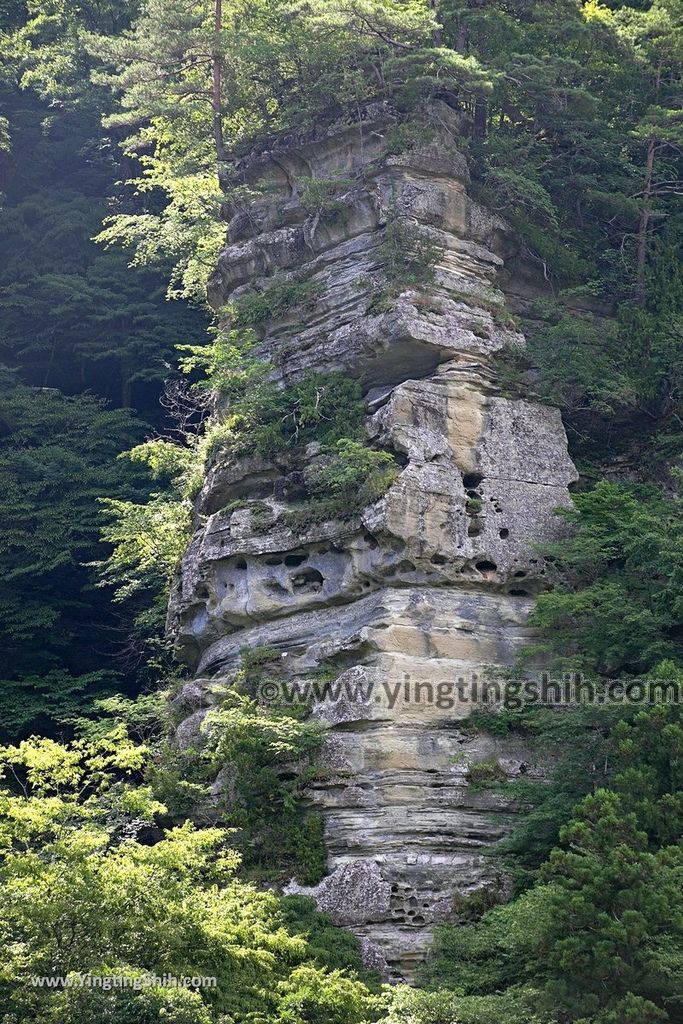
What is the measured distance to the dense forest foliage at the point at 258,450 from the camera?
46.1 ft

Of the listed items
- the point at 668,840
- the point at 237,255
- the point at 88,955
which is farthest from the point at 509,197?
the point at 88,955

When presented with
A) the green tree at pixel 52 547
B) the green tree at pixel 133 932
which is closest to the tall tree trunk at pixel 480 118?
the green tree at pixel 52 547

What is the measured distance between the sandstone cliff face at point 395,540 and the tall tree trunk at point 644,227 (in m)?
2.47

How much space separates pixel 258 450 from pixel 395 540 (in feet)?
10.2

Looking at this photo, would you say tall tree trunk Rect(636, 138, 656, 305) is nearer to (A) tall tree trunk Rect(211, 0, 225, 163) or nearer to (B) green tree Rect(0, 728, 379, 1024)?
(A) tall tree trunk Rect(211, 0, 225, 163)

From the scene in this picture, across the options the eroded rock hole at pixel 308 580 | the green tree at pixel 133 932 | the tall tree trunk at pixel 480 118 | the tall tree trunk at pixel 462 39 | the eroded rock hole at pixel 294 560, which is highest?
the tall tree trunk at pixel 462 39

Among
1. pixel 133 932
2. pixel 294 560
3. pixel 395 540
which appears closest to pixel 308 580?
pixel 294 560

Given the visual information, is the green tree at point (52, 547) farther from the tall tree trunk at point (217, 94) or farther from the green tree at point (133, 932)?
the green tree at point (133, 932)

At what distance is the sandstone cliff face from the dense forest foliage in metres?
0.47

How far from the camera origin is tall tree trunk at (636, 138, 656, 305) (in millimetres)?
24297

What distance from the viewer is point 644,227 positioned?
24609 mm

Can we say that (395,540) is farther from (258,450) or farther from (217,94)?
(217,94)

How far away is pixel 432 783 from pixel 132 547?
26.1ft

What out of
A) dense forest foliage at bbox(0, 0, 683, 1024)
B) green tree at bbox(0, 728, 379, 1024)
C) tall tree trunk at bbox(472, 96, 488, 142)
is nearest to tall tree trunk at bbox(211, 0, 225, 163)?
dense forest foliage at bbox(0, 0, 683, 1024)
